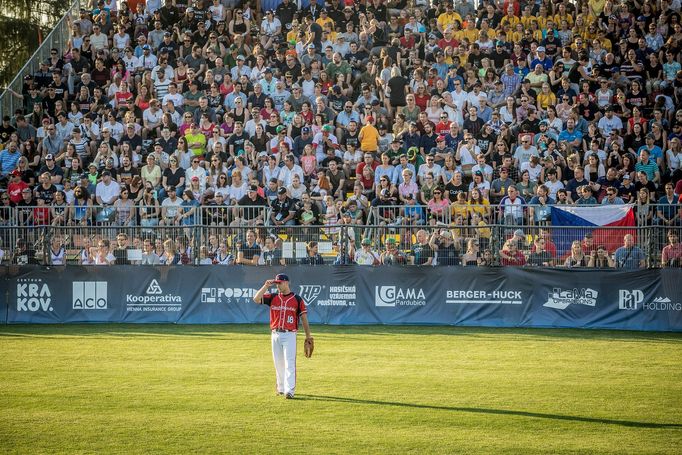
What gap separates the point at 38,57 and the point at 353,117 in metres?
13.5

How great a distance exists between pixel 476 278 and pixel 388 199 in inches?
155

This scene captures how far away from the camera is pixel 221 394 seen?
13.9m

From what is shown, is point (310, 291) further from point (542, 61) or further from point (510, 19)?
point (510, 19)

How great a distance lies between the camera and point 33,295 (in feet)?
76.3

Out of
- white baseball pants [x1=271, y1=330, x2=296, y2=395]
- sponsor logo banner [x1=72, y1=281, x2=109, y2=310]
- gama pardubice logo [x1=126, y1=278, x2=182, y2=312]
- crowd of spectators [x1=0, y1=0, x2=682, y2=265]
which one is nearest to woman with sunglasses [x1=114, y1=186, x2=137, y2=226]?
crowd of spectators [x1=0, y1=0, x2=682, y2=265]

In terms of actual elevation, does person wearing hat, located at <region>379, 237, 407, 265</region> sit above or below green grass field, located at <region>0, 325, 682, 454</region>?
above

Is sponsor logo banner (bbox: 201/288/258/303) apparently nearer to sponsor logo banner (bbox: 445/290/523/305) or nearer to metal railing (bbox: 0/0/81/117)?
sponsor logo banner (bbox: 445/290/523/305)

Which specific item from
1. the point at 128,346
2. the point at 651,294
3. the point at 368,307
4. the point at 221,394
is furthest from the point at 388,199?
the point at 221,394

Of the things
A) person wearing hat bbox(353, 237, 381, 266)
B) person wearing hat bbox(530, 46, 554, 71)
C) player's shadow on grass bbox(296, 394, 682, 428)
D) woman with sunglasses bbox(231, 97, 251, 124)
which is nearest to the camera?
player's shadow on grass bbox(296, 394, 682, 428)

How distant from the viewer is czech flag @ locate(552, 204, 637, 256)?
2164cm

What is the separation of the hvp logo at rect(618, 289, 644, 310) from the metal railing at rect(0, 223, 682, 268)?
0.71 m

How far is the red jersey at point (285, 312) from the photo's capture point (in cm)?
1377

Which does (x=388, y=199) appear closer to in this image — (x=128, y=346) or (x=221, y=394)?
(x=128, y=346)

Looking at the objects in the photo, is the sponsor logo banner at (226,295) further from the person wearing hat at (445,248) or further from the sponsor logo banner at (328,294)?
the person wearing hat at (445,248)
